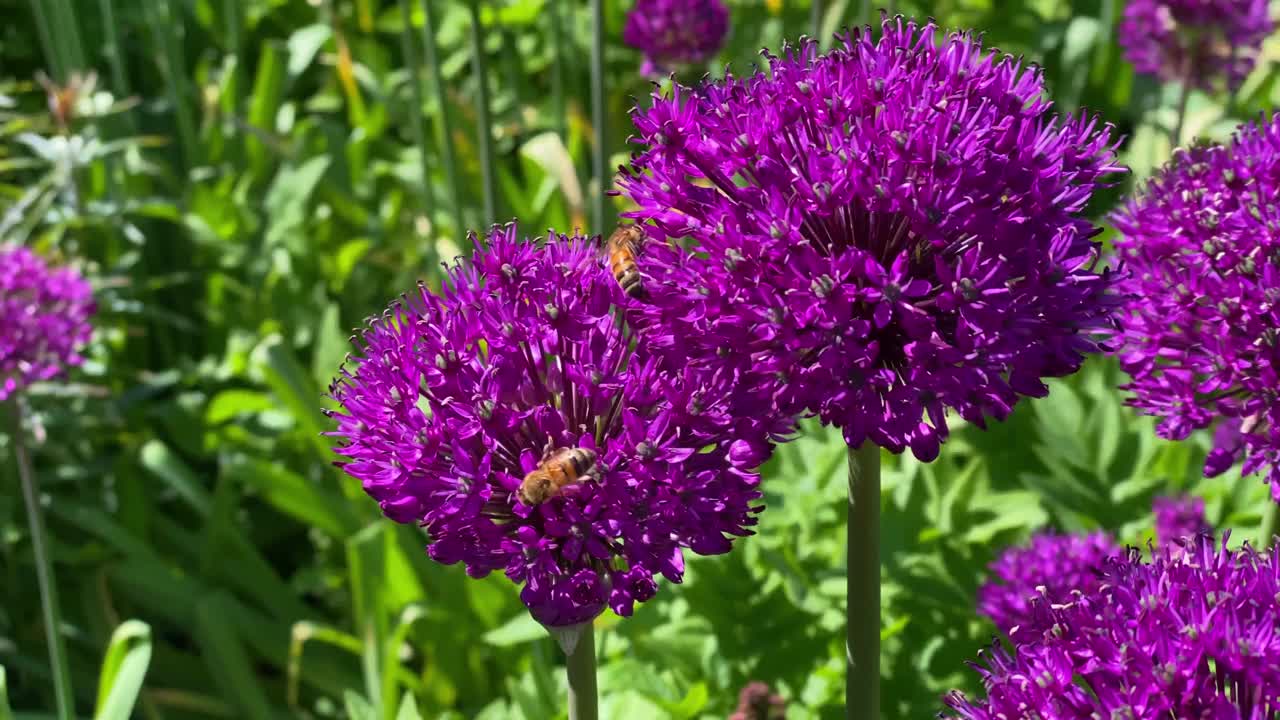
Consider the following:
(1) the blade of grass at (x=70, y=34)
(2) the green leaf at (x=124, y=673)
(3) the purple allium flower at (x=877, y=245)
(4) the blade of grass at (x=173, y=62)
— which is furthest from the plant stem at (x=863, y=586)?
(4) the blade of grass at (x=173, y=62)

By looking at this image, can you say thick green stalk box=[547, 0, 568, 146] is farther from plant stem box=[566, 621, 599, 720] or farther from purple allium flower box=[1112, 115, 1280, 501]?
plant stem box=[566, 621, 599, 720]

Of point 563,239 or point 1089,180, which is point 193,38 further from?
point 1089,180

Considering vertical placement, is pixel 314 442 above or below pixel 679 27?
below

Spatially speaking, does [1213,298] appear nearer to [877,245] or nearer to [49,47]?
[877,245]

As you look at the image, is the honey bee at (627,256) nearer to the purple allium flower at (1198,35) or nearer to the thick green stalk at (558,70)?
the thick green stalk at (558,70)

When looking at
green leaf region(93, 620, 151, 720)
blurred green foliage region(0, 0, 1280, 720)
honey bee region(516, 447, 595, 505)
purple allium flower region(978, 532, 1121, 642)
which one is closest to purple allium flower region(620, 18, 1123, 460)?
honey bee region(516, 447, 595, 505)

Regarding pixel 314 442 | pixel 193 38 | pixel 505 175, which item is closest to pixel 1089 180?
pixel 314 442
